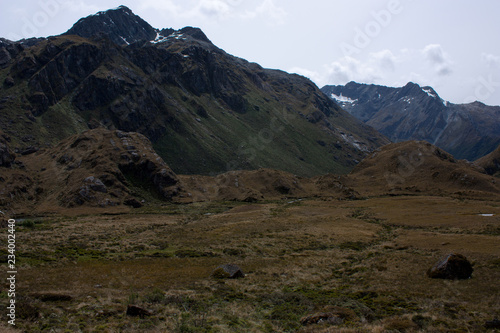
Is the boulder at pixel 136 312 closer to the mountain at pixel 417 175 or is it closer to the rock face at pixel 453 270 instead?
the rock face at pixel 453 270

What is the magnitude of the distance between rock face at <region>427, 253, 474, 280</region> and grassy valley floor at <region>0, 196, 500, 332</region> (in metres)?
1.11

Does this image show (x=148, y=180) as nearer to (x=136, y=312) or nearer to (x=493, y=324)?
(x=136, y=312)

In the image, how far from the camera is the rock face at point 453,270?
32219mm

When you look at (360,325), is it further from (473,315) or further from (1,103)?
(1,103)

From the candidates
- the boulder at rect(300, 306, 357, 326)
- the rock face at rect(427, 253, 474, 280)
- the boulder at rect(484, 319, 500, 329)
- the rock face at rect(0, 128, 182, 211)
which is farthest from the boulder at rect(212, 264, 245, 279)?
the rock face at rect(0, 128, 182, 211)

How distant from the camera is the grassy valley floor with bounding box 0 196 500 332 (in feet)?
70.8

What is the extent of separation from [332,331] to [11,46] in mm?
251121

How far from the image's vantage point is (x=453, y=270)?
106ft

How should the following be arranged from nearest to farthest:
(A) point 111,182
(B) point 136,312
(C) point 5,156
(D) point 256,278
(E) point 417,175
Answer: (B) point 136,312 → (D) point 256,278 → (C) point 5,156 → (A) point 111,182 → (E) point 417,175

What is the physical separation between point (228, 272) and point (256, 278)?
3191 millimetres

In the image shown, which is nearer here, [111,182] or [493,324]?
[493,324]

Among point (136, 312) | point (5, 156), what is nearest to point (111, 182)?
point (5, 156)

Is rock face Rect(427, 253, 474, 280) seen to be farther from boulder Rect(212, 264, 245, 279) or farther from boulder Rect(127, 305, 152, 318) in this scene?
boulder Rect(127, 305, 152, 318)

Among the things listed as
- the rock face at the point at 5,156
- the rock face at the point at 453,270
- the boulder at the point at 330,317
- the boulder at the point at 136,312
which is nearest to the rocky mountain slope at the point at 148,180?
the rock face at the point at 5,156
